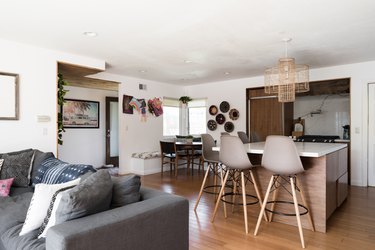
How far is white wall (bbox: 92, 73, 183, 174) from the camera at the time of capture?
230 inches

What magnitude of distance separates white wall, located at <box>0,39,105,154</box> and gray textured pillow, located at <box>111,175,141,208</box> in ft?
8.05

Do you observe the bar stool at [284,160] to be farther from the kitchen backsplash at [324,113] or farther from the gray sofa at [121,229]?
the kitchen backsplash at [324,113]

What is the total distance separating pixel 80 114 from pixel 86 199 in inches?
210

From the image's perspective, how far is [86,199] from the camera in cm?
148

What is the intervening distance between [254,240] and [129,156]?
402 centimetres

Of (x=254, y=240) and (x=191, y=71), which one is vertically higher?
(x=191, y=71)

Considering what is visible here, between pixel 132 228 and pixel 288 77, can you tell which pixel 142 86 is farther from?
pixel 132 228

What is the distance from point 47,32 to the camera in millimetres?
3205

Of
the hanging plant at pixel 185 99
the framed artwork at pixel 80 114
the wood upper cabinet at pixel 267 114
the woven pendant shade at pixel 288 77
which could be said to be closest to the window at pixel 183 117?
the hanging plant at pixel 185 99

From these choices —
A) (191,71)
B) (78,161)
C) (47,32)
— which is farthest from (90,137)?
(47,32)

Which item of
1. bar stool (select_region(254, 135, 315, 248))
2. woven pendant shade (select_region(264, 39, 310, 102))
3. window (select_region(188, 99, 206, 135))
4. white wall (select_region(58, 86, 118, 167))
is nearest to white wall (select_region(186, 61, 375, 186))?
woven pendant shade (select_region(264, 39, 310, 102))

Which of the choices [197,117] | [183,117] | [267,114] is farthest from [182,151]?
[267,114]

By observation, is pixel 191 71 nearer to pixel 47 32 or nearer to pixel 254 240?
pixel 47 32

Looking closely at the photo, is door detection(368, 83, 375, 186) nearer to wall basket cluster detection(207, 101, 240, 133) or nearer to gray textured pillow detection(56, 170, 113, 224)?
wall basket cluster detection(207, 101, 240, 133)
